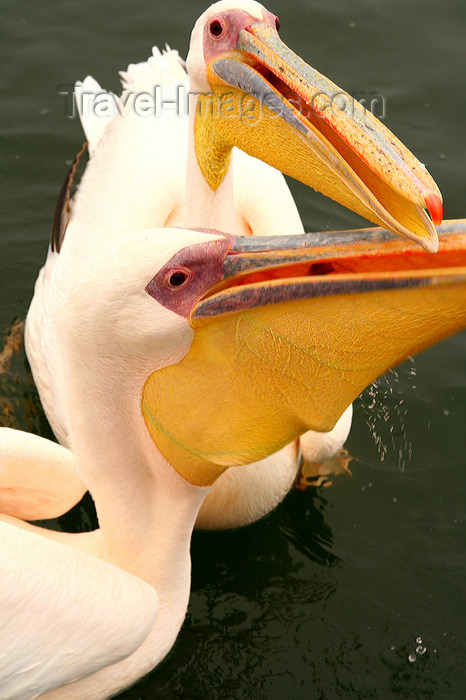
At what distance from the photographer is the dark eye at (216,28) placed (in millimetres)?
3012

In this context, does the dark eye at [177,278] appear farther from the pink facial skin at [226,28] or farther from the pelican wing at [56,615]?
the pink facial skin at [226,28]

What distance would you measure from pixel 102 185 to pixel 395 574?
6.40ft

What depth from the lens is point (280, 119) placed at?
2.82 metres

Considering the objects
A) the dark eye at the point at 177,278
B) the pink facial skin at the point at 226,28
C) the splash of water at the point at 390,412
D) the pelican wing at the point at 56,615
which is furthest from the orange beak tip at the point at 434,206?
the splash of water at the point at 390,412

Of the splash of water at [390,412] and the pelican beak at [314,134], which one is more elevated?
the pelican beak at [314,134]

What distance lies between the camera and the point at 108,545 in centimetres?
262

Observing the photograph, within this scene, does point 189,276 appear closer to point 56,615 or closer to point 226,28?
point 56,615

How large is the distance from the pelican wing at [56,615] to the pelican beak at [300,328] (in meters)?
0.47

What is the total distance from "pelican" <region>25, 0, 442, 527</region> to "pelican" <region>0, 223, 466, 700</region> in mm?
125

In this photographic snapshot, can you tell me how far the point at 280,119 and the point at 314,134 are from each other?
17cm

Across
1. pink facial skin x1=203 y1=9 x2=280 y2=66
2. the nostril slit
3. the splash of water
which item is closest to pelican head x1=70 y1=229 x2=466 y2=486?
the nostril slit

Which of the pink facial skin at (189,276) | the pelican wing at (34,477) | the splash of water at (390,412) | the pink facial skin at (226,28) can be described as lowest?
the splash of water at (390,412)

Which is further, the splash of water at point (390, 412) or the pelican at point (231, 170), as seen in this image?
the splash of water at point (390, 412)

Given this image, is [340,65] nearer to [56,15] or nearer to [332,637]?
[56,15]
